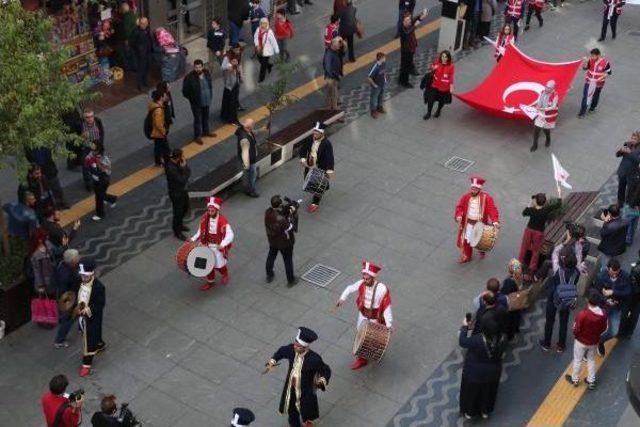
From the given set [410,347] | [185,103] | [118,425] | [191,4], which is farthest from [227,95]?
[118,425]

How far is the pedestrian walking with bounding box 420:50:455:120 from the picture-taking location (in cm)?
2024

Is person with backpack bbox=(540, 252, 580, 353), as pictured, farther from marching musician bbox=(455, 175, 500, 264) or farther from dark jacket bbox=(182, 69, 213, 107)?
dark jacket bbox=(182, 69, 213, 107)

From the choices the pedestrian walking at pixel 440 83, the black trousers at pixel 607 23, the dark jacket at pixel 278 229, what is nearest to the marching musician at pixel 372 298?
the dark jacket at pixel 278 229

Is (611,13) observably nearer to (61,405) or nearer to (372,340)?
(372,340)

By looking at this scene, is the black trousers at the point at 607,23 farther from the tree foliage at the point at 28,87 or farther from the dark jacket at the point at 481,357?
the tree foliage at the point at 28,87

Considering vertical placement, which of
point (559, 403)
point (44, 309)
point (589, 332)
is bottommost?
point (559, 403)

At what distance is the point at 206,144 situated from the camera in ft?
64.3

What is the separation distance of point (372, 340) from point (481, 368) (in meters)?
1.59

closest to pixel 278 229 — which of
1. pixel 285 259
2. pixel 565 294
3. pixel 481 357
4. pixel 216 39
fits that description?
pixel 285 259

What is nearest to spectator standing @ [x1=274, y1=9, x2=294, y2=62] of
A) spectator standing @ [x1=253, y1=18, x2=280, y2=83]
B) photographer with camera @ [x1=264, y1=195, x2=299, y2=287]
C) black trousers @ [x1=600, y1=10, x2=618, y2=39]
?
spectator standing @ [x1=253, y1=18, x2=280, y2=83]

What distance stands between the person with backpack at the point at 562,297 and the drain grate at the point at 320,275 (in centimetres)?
335

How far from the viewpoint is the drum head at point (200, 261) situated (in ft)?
48.7

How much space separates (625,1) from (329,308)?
14.7 m

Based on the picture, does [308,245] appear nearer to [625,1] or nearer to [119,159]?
[119,159]
